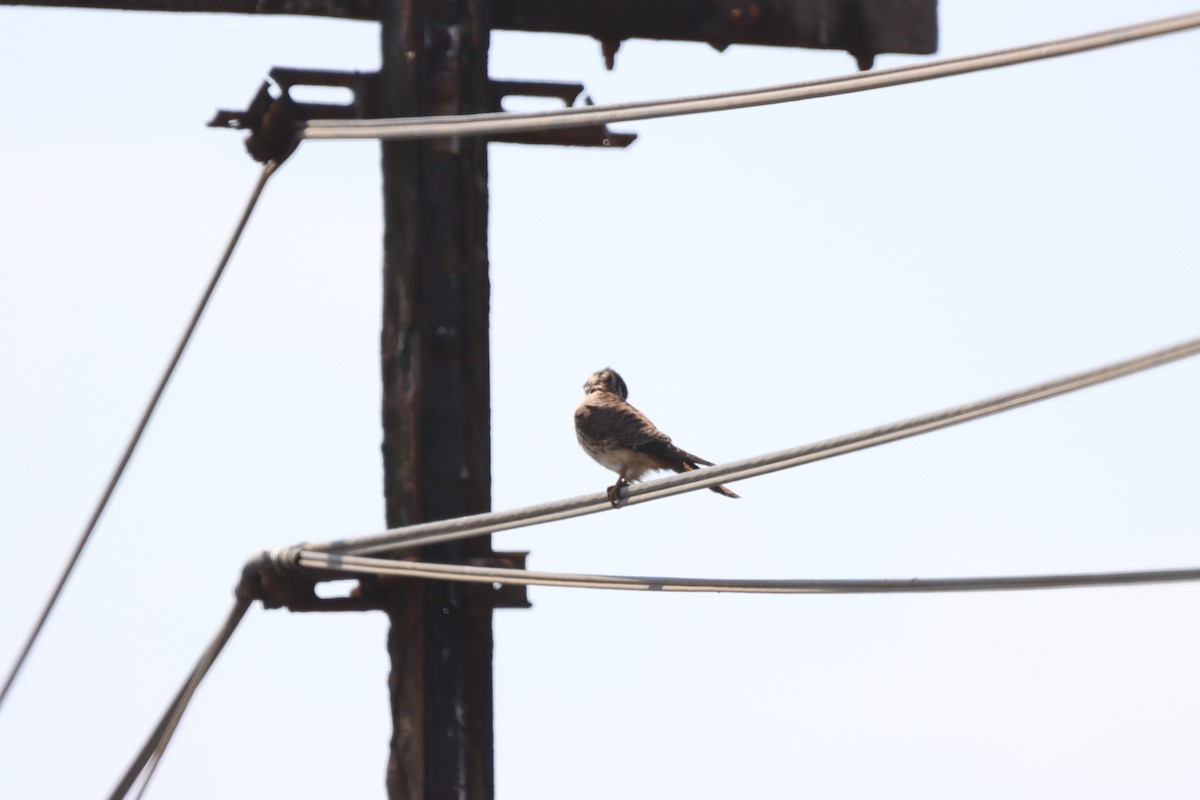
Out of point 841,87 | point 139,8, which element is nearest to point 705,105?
point 841,87

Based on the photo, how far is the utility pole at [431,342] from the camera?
25.9 ft

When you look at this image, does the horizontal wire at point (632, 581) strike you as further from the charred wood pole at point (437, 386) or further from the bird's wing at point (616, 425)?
the bird's wing at point (616, 425)

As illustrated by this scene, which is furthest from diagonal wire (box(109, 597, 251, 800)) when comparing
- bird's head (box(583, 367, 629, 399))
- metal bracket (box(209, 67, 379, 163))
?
bird's head (box(583, 367, 629, 399))

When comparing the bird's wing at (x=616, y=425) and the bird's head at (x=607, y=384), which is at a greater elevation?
the bird's head at (x=607, y=384)

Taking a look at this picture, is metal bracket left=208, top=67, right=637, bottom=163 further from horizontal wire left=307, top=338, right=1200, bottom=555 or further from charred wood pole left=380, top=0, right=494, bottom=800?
horizontal wire left=307, top=338, right=1200, bottom=555

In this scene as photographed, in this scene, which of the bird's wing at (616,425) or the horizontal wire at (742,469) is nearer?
the horizontal wire at (742,469)

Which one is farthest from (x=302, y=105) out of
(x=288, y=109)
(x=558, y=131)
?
(x=558, y=131)

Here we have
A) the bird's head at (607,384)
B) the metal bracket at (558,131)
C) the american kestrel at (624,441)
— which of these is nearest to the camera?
the metal bracket at (558,131)

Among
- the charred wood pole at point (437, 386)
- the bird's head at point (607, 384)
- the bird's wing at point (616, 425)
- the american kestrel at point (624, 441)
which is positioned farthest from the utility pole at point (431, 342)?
the bird's head at point (607, 384)

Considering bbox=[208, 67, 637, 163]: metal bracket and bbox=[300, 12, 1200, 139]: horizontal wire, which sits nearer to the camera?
bbox=[300, 12, 1200, 139]: horizontal wire

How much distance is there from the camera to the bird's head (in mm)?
11406

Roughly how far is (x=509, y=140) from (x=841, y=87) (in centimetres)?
178

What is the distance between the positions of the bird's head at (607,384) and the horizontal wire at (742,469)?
11.9 ft

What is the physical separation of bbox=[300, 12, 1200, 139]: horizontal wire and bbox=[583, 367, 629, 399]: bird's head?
337 centimetres
